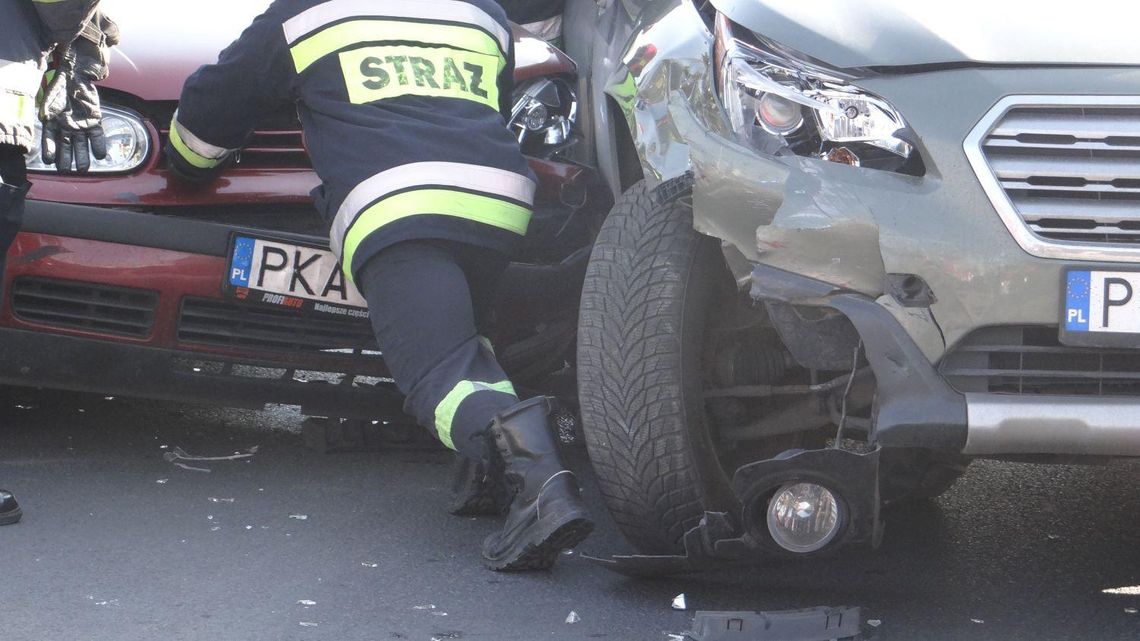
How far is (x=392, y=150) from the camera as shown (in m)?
3.74

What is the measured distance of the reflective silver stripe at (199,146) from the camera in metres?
4.02

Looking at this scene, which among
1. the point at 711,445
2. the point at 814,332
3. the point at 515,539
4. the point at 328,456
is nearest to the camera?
the point at 814,332

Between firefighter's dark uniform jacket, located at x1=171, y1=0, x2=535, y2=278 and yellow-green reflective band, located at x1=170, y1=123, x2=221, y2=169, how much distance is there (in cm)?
3

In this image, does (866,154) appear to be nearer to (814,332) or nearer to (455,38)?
(814,332)

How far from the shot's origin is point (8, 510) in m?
3.74

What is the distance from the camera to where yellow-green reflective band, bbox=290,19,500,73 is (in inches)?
150

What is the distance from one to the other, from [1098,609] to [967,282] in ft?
→ 3.13

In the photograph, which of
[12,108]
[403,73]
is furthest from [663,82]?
[12,108]

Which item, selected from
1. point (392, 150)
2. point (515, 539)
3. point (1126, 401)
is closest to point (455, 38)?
point (392, 150)

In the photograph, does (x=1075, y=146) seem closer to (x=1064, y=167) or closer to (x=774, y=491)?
(x=1064, y=167)

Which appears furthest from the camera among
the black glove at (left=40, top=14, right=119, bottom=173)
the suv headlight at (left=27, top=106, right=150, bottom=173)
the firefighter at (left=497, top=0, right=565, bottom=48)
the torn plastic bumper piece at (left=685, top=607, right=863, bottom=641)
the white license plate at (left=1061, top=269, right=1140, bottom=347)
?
the firefighter at (left=497, top=0, right=565, bottom=48)

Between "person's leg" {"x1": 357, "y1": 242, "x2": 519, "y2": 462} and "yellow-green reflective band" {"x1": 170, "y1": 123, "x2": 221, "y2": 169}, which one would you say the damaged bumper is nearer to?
"person's leg" {"x1": 357, "y1": 242, "x2": 519, "y2": 462}

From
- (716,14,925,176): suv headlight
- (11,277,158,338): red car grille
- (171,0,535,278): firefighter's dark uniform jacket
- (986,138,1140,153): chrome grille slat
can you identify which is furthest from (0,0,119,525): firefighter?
(986,138,1140,153): chrome grille slat

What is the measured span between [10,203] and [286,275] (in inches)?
27.0
